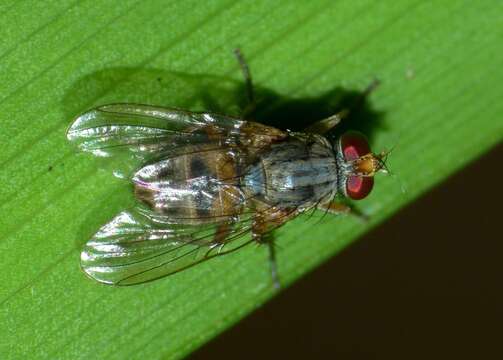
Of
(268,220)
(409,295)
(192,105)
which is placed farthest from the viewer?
(409,295)

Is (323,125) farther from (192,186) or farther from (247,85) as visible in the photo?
(192,186)

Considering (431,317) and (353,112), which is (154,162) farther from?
(431,317)

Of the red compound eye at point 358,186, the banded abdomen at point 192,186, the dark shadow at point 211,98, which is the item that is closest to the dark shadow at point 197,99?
the dark shadow at point 211,98

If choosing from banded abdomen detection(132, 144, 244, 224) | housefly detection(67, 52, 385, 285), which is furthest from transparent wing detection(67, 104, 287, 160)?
banded abdomen detection(132, 144, 244, 224)

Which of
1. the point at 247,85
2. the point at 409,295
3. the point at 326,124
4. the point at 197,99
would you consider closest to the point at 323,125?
the point at 326,124

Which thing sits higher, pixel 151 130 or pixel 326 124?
pixel 151 130

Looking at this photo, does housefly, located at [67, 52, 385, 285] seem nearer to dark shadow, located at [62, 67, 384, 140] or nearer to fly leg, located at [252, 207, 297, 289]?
fly leg, located at [252, 207, 297, 289]

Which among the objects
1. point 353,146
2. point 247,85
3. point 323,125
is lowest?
point 353,146
